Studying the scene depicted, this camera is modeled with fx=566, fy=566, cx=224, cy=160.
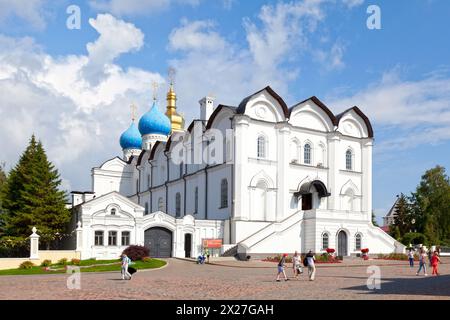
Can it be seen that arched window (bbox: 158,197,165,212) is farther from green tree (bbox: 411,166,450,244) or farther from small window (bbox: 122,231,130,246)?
green tree (bbox: 411,166,450,244)

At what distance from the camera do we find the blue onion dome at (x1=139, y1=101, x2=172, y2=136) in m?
69.0

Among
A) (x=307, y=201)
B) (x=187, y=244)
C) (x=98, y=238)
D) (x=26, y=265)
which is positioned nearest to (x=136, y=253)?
(x=26, y=265)

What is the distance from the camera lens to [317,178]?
49812mm

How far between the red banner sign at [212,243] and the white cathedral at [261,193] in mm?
443

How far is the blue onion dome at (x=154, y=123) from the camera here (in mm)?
69000

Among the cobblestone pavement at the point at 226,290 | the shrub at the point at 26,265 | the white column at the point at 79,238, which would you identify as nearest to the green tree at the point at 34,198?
the white column at the point at 79,238

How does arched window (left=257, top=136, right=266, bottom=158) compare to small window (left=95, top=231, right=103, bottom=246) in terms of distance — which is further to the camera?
arched window (left=257, top=136, right=266, bottom=158)

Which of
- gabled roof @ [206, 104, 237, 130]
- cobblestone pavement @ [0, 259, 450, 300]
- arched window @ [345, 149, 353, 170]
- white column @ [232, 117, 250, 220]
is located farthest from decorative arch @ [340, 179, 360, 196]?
cobblestone pavement @ [0, 259, 450, 300]

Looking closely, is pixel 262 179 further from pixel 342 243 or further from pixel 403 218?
pixel 403 218

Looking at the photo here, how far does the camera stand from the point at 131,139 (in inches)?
2948

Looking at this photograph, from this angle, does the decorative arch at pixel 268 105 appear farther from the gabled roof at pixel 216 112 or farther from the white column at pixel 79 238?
the white column at pixel 79 238

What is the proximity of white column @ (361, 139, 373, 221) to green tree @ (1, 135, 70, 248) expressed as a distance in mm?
26397
